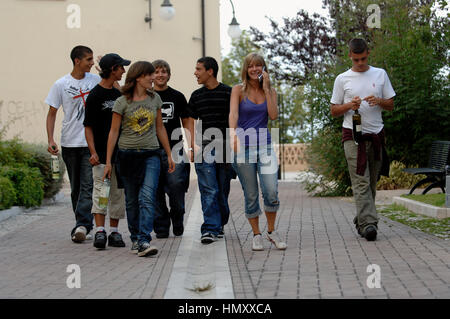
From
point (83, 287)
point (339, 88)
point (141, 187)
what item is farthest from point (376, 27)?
point (83, 287)

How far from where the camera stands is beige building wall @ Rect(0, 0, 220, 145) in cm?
2306

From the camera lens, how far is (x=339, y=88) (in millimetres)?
8234

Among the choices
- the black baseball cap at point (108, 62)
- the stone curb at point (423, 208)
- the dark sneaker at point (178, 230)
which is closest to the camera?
the black baseball cap at point (108, 62)

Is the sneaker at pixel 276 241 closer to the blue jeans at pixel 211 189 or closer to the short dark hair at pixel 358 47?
the blue jeans at pixel 211 189

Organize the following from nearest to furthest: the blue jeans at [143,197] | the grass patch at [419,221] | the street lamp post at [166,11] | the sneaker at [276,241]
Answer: the blue jeans at [143,197] → the sneaker at [276,241] → the grass patch at [419,221] → the street lamp post at [166,11]

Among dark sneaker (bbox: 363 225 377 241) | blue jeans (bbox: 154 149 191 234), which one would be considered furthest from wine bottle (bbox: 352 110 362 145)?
blue jeans (bbox: 154 149 191 234)

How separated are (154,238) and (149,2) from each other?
15.4 meters

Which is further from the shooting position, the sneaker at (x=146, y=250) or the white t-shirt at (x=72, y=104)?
the white t-shirt at (x=72, y=104)

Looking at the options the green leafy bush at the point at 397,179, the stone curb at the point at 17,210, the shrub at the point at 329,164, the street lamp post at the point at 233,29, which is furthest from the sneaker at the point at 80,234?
the street lamp post at the point at 233,29

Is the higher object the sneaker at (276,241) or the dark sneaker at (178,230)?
the sneaker at (276,241)

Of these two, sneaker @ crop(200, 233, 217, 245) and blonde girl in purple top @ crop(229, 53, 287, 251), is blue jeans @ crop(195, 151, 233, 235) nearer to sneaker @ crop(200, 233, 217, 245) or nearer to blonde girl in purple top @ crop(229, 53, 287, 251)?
sneaker @ crop(200, 233, 217, 245)

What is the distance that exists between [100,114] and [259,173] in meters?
1.72

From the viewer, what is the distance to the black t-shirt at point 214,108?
27.3 feet

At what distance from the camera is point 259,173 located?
7.72 metres
